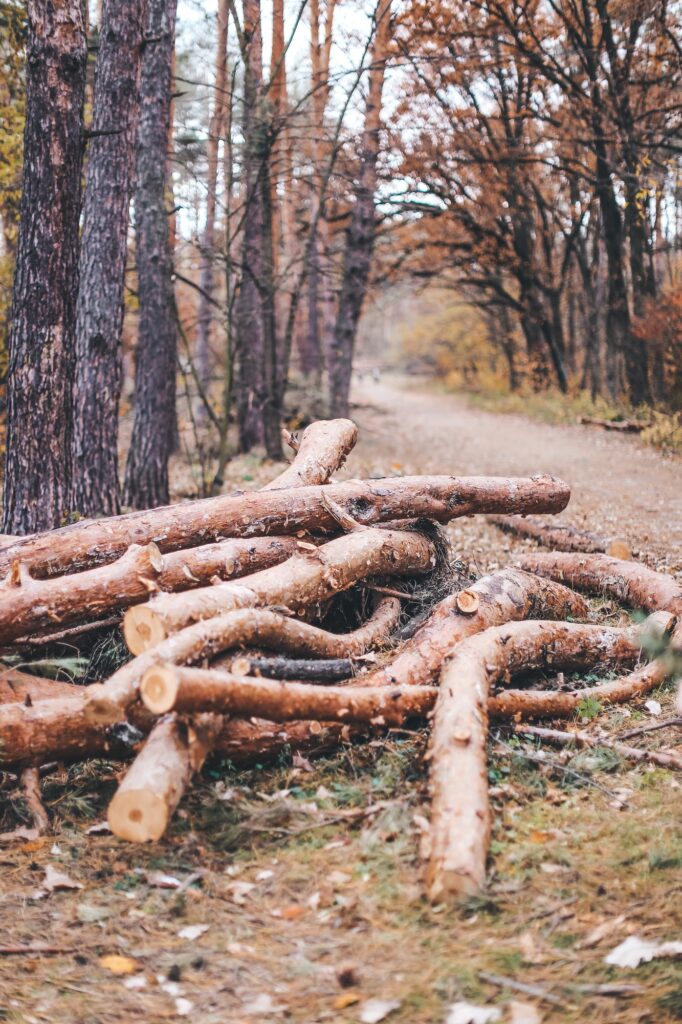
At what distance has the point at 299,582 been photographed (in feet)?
15.2

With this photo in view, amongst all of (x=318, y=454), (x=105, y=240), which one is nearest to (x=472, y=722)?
(x=318, y=454)

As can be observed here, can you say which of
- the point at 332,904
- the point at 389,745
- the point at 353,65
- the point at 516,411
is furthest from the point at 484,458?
the point at 332,904

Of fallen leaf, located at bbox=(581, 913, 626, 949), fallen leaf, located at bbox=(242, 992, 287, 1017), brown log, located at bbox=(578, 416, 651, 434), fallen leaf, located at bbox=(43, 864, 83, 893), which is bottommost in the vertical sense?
fallen leaf, located at bbox=(43, 864, 83, 893)

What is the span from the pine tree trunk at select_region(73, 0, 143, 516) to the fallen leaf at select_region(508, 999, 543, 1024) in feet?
20.1

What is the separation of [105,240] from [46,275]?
4.91 ft

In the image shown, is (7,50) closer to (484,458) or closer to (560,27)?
(484,458)

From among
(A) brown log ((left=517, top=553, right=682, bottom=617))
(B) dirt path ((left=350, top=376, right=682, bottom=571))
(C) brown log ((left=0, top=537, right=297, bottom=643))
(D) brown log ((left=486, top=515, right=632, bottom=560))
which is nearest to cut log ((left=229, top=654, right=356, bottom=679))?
(C) brown log ((left=0, top=537, right=297, bottom=643))

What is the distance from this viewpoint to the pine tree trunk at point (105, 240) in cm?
701

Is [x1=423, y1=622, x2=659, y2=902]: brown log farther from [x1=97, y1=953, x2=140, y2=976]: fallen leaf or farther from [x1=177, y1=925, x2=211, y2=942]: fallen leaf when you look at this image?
[x1=97, y1=953, x2=140, y2=976]: fallen leaf

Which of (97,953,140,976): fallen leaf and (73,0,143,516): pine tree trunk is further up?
(73,0,143,516): pine tree trunk

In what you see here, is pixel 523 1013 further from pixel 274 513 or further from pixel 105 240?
pixel 105 240

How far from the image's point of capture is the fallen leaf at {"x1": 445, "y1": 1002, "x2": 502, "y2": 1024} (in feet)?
7.59

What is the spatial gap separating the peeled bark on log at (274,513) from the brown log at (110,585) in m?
0.19

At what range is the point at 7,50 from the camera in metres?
9.73
